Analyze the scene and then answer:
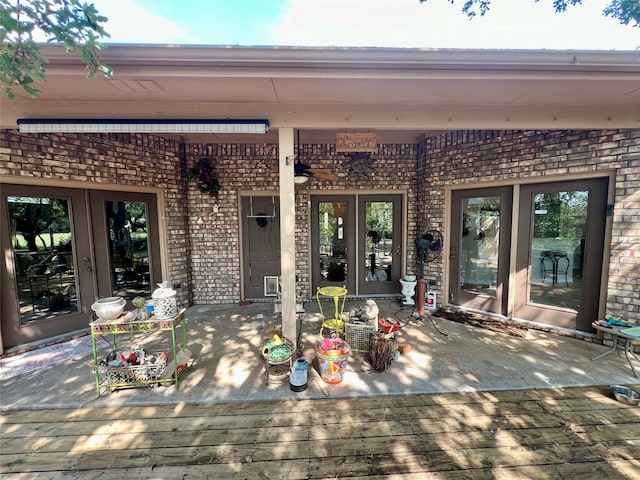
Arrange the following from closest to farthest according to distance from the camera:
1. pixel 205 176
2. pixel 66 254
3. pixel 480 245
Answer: pixel 66 254 → pixel 480 245 → pixel 205 176

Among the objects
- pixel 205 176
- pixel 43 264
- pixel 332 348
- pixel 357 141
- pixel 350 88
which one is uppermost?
pixel 350 88

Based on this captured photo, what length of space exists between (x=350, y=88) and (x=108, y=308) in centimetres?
305

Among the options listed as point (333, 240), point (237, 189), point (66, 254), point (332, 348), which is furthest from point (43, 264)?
point (333, 240)

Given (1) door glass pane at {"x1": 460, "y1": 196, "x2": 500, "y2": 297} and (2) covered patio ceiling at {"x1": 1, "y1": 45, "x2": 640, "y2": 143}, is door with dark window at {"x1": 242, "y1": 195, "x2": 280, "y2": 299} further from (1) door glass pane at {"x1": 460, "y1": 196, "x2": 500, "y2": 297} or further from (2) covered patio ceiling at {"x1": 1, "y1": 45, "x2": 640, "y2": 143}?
(1) door glass pane at {"x1": 460, "y1": 196, "x2": 500, "y2": 297}

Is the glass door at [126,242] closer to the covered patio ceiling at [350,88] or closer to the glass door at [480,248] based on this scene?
the covered patio ceiling at [350,88]

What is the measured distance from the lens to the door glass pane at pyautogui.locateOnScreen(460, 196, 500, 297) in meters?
4.15

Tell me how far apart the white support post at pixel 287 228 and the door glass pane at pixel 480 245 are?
10.2 feet

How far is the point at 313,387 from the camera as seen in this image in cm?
251

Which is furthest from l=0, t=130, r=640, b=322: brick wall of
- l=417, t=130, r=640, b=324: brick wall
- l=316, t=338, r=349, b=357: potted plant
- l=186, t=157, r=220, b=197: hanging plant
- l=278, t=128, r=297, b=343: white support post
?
l=316, t=338, r=349, b=357: potted plant

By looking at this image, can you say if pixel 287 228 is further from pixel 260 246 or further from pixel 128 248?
pixel 128 248

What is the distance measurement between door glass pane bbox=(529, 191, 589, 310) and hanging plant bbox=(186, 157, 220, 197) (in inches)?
201

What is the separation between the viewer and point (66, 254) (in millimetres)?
3631

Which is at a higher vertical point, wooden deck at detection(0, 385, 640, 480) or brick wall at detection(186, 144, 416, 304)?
brick wall at detection(186, 144, 416, 304)

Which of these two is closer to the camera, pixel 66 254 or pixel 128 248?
pixel 66 254
